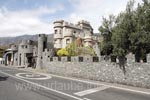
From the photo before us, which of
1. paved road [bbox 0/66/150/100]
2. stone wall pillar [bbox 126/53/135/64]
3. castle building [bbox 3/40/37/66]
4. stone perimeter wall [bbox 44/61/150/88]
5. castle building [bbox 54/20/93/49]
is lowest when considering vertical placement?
Answer: paved road [bbox 0/66/150/100]

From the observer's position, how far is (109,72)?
19781 mm

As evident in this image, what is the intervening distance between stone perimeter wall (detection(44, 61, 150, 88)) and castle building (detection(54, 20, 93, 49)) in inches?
1038

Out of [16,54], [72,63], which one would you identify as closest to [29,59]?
[16,54]

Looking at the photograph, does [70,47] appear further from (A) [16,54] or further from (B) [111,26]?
(A) [16,54]

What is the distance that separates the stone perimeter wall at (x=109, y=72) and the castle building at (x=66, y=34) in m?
26.4

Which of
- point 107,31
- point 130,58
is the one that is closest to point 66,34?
point 107,31

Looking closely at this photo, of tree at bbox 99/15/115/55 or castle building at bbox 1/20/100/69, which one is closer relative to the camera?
tree at bbox 99/15/115/55

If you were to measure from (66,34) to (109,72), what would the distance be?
35557mm

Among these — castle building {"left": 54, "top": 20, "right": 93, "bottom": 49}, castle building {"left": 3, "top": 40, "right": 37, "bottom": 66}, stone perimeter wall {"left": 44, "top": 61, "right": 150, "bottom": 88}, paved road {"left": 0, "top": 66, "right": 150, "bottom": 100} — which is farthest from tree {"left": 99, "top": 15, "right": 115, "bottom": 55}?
castle building {"left": 3, "top": 40, "right": 37, "bottom": 66}

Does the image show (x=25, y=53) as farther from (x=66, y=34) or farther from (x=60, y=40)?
(x=66, y=34)

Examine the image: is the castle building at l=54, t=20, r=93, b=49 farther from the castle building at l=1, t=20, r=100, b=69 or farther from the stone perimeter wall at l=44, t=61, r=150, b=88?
the stone perimeter wall at l=44, t=61, r=150, b=88

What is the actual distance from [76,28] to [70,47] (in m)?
20.3

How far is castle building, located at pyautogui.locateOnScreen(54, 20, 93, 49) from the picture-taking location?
54375mm

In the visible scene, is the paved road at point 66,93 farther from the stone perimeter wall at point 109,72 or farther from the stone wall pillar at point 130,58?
the stone wall pillar at point 130,58
